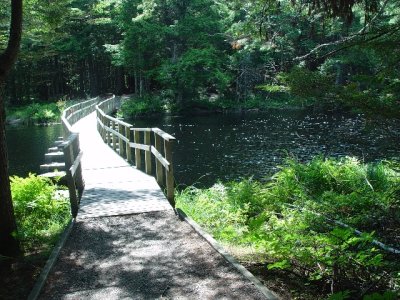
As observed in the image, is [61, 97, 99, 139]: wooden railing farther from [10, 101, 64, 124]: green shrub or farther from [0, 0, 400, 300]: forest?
[10, 101, 64, 124]: green shrub

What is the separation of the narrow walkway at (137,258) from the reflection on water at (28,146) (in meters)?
12.1

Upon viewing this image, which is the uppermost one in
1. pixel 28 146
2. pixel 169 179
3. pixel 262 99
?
pixel 262 99

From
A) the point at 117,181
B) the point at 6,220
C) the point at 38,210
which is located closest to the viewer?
the point at 6,220

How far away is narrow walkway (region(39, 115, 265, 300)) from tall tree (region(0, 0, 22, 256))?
0.79 meters

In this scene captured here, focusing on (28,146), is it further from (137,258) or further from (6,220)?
(137,258)

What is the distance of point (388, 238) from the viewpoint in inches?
202

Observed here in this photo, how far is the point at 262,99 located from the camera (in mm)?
42812

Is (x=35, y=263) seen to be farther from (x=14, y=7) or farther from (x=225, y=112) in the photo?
(x=225, y=112)

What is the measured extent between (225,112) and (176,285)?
121 feet

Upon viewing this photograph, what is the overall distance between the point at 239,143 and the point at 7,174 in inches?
761

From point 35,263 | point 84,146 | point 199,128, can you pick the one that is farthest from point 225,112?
point 35,263

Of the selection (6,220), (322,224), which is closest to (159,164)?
(6,220)

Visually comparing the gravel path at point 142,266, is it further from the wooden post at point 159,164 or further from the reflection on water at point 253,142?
the reflection on water at point 253,142

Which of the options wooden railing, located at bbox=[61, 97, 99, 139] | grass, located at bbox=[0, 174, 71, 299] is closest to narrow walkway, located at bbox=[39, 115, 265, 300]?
grass, located at bbox=[0, 174, 71, 299]
